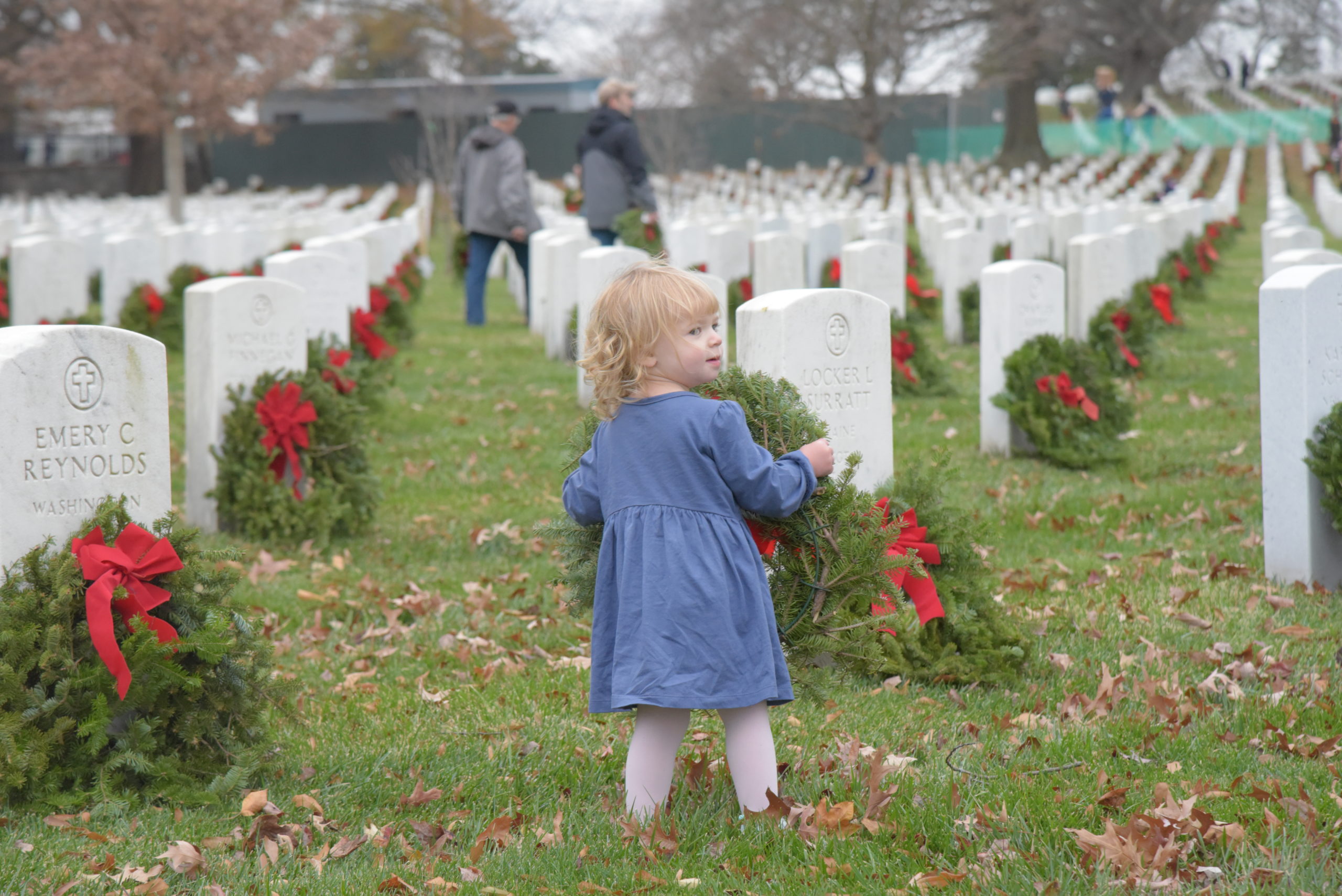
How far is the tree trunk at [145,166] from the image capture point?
4388 centimetres

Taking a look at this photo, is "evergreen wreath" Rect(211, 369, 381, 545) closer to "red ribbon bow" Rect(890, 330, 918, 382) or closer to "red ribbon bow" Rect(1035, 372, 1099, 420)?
"red ribbon bow" Rect(1035, 372, 1099, 420)

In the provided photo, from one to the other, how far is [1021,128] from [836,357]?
41426mm

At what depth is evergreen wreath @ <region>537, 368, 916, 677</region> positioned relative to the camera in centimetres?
342

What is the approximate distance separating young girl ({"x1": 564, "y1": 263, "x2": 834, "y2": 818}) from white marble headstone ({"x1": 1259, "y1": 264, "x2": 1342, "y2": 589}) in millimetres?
2932

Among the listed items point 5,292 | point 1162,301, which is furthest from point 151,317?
point 1162,301

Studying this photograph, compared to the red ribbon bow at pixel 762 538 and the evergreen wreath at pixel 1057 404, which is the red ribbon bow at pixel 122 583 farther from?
the evergreen wreath at pixel 1057 404

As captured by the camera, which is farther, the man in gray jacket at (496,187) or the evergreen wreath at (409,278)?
the evergreen wreath at (409,278)

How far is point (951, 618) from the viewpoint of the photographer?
4.35 m

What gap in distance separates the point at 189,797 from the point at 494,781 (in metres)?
0.79

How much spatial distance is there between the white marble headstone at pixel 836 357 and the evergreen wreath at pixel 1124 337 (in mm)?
5005

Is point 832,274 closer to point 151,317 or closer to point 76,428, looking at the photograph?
point 151,317

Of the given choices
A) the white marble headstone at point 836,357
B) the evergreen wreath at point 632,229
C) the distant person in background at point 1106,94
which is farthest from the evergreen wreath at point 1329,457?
the distant person in background at point 1106,94

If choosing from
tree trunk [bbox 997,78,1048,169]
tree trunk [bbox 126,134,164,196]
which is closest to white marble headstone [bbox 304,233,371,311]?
tree trunk [bbox 997,78,1048,169]

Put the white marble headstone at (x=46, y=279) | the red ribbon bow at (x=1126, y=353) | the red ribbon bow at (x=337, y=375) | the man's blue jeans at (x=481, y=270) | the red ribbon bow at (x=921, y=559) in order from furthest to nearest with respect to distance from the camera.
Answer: the man's blue jeans at (x=481, y=270), the white marble headstone at (x=46, y=279), the red ribbon bow at (x=1126, y=353), the red ribbon bow at (x=337, y=375), the red ribbon bow at (x=921, y=559)
